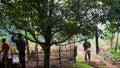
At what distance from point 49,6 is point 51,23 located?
2.62 feet

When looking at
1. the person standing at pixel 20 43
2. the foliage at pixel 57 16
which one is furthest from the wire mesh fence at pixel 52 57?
the foliage at pixel 57 16

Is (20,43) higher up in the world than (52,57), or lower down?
higher up

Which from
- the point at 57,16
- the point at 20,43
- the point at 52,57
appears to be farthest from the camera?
the point at 52,57

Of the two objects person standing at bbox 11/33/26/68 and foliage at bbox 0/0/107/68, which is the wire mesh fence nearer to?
person standing at bbox 11/33/26/68

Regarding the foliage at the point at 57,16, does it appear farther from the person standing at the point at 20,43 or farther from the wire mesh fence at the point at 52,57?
the wire mesh fence at the point at 52,57

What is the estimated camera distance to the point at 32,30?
664 inches

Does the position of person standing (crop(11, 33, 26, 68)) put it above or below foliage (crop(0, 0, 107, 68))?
below

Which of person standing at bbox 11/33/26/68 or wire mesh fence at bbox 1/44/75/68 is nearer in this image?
person standing at bbox 11/33/26/68

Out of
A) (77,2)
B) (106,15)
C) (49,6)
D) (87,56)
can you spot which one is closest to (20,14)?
(49,6)

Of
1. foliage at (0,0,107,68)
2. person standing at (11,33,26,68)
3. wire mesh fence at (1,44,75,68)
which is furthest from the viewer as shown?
wire mesh fence at (1,44,75,68)

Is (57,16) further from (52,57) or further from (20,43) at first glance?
(52,57)

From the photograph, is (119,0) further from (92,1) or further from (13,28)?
(13,28)

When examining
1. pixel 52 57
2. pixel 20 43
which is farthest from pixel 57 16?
pixel 52 57

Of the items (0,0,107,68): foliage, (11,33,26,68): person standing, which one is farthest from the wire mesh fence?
(0,0,107,68): foliage
